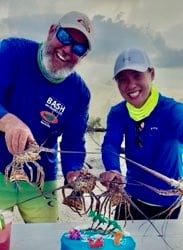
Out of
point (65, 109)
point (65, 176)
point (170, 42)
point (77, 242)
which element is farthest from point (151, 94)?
point (77, 242)

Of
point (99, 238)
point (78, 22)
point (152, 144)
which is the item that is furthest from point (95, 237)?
point (78, 22)

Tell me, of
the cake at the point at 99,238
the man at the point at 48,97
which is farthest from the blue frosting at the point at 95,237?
the man at the point at 48,97

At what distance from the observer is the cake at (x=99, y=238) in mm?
1146

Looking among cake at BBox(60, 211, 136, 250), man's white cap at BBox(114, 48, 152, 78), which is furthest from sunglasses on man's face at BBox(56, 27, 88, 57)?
cake at BBox(60, 211, 136, 250)

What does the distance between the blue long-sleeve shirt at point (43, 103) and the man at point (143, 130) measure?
12 centimetres

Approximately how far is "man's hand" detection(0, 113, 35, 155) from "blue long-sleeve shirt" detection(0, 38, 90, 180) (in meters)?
0.09

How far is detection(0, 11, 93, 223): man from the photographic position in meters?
1.89

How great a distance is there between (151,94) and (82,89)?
10.6 inches

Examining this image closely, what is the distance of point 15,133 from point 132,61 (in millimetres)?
590

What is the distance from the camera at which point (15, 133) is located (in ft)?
5.16

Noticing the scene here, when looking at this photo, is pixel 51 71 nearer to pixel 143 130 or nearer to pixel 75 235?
pixel 143 130

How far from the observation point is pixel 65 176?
1983 millimetres

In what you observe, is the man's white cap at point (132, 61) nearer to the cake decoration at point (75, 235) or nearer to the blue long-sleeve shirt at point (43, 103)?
the blue long-sleeve shirt at point (43, 103)

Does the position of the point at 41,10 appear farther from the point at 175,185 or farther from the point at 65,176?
the point at 175,185
